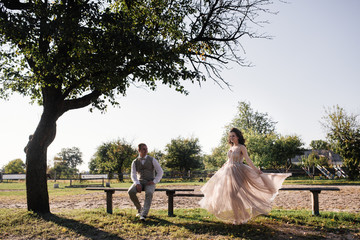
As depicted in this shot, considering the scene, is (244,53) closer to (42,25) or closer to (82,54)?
(82,54)

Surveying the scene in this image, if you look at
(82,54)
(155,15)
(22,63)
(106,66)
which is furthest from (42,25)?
(155,15)

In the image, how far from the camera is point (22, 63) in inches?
363

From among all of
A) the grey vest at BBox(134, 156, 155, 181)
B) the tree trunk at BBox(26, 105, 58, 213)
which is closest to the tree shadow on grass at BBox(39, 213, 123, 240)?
the tree trunk at BBox(26, 105, 58, 213)

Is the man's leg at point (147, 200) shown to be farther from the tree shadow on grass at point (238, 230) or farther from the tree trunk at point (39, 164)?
the tree trunk at point (39, 164)

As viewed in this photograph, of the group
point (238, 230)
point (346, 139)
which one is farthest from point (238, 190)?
point (346, 139)

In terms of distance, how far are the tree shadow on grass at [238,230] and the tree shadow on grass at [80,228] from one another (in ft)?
3.56

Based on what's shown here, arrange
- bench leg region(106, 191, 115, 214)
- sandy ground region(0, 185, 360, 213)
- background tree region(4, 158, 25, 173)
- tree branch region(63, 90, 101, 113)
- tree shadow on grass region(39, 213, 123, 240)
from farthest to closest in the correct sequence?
background tree region(4, 158, 25, 173)
sandy ground region(0, 185, 360, 213)
tree branch region(63, 90, 101, 113)
bench leg region(106, 191, 115, 214)
tree shadow on grass region(39, 213, 123, 240)

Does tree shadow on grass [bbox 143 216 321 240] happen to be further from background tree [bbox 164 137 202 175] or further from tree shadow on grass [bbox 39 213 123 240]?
background tree [bbox 164 137 202 175]

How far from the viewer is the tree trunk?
785 centimetres

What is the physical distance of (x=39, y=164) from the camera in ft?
26.1

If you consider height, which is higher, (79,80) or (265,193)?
(79,80)

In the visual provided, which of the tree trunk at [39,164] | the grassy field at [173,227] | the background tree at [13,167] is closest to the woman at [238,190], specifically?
the grassy field at [173,227]

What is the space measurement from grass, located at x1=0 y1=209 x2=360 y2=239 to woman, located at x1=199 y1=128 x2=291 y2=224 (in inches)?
15.2

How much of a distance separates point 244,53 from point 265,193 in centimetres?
548
